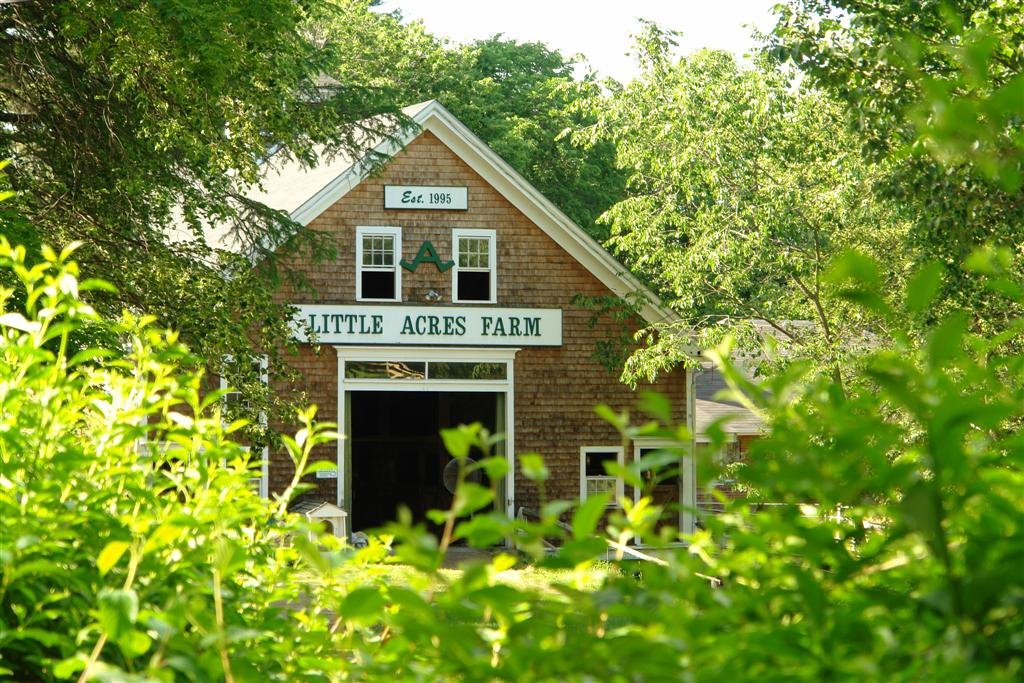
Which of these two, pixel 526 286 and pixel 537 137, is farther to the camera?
pixel 537 137

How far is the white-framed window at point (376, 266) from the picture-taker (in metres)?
23.4

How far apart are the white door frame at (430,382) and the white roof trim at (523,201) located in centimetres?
226

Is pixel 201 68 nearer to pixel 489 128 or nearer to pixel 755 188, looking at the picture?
pixel 755 188

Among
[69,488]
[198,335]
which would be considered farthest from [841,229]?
[69,488]

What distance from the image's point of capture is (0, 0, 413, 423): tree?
13.1 m

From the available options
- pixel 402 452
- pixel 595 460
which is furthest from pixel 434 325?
pixel 402 452

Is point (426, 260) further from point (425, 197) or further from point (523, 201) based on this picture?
point (523, 201)

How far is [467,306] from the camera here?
23609mm

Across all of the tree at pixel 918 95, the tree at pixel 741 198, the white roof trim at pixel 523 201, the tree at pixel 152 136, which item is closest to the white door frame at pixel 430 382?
the white roof trim at pixel 523 201

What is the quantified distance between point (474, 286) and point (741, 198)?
5.30 m

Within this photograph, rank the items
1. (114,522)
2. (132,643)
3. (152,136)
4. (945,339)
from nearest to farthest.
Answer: (945,339), (132,643), (114,522), (152,136)

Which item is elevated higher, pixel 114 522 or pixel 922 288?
pixel 922 288

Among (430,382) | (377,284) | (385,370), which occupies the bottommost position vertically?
(430,382)

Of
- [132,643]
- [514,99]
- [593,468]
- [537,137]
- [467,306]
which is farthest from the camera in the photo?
[514,99]
